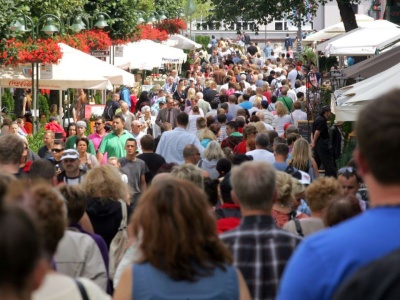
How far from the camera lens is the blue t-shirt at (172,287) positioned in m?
4.36

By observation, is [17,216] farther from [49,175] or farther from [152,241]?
[49,175]

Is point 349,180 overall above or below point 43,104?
above

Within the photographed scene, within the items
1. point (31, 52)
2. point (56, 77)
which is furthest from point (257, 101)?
point (31, 52)

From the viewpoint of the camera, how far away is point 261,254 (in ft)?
17.7

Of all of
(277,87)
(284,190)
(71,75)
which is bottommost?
(277,87)

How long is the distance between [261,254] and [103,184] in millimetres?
3361

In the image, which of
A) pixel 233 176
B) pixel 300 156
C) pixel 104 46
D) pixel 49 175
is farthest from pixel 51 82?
pixel 233 176

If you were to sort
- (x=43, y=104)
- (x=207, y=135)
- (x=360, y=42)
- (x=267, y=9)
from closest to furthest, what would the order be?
(x=207, y=135) → (x=360, y=42) → (x=267, y=9) → (x=43, y=104)

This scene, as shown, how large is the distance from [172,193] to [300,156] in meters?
9.13

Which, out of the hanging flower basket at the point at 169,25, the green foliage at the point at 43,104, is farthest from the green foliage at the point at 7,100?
the hanging flower basket at the point at 169,25

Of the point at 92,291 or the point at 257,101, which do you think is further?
the point at 257,101

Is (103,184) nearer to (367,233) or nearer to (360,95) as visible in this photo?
(360,95)

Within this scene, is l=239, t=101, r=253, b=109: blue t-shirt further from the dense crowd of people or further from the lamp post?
the dense crowd of people

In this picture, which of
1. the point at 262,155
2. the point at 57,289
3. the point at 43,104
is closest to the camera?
the point at 57,289
